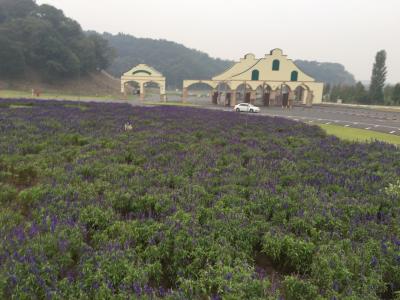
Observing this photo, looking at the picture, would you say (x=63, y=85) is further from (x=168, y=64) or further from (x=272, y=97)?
(x=168, y=64)

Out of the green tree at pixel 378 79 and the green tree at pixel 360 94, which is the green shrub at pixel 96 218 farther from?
the green tree at pixel 360 94

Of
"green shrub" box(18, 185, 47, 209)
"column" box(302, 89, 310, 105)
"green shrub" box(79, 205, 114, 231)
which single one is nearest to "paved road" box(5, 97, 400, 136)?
"column" box(302, 89, 310, 105)

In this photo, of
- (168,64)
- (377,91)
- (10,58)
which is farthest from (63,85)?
(168,64)

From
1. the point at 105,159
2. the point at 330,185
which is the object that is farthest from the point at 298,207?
the point at 105,159

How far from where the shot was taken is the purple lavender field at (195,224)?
14.2ft

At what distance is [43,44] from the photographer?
81.7m

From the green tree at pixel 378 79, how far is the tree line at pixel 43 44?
73392 mm

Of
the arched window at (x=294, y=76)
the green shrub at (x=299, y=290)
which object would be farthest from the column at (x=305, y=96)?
the green shrub at (x=299, y=290)

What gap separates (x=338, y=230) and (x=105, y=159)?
7.13m

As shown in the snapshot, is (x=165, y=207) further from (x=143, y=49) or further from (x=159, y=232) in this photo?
(x=143, y=49)

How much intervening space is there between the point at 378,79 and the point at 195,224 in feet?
253

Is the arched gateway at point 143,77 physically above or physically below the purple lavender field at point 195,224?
above

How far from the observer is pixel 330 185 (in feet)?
27.2

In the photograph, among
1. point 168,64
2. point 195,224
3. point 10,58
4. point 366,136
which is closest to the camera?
point 195,224
